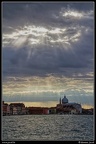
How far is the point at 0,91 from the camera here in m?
7.05

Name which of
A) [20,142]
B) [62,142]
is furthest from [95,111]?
[20,142]

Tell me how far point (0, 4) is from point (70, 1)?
4.77ft

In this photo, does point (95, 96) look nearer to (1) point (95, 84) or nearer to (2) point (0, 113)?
(1) point (95, 84)

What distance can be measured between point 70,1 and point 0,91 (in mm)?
2360

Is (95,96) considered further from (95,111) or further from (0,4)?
(0,4)

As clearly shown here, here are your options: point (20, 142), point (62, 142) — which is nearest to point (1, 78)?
point (20, 142)

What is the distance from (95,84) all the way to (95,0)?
1754mm

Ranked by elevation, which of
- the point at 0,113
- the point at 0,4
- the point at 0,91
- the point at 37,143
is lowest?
the point at 37,143

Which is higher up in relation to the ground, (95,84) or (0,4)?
(0,4)

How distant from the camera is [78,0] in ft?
23.2

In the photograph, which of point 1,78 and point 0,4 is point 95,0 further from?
point 1,78

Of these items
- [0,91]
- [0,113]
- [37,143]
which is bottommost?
[37,143]

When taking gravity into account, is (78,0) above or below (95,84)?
above

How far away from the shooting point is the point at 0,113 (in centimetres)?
704
